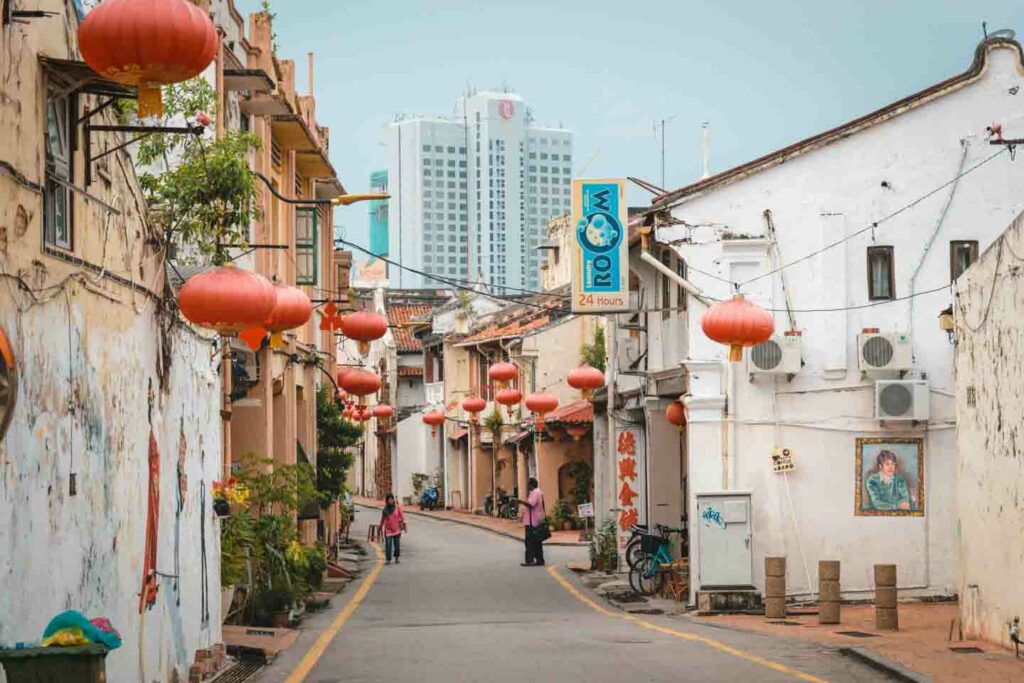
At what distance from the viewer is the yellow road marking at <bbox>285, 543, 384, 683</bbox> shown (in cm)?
1659

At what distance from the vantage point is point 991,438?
1792cm

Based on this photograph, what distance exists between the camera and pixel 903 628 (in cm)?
2106

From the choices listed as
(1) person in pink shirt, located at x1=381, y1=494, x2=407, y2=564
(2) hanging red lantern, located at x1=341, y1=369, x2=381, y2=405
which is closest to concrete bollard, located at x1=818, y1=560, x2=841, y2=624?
(2) hanging red lantern, located at x1=341, y1=369, x2=381, y2=405

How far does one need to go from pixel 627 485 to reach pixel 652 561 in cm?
459

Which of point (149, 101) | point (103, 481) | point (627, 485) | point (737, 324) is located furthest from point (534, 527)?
point (149, 101)

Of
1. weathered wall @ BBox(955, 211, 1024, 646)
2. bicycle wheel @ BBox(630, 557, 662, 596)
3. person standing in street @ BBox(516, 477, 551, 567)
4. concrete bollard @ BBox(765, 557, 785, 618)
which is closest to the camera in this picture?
weathered wall @ BBox(955, 211, 1024, 646)

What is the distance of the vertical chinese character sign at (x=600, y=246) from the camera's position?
2598 centimetres

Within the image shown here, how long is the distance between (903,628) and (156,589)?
10838 mm

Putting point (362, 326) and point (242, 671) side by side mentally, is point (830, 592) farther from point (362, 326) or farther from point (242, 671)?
point (362, 326)

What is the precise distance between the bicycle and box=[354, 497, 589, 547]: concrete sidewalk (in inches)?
687

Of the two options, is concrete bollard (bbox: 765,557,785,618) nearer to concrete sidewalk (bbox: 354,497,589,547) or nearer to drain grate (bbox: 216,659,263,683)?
drain grate (bbox: 216,659,263,683)

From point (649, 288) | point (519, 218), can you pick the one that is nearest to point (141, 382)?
point (649, 288)

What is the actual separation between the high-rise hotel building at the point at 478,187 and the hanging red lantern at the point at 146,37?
144 metres

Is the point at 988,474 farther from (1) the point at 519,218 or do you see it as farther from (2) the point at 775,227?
(1) the point at 519,218
